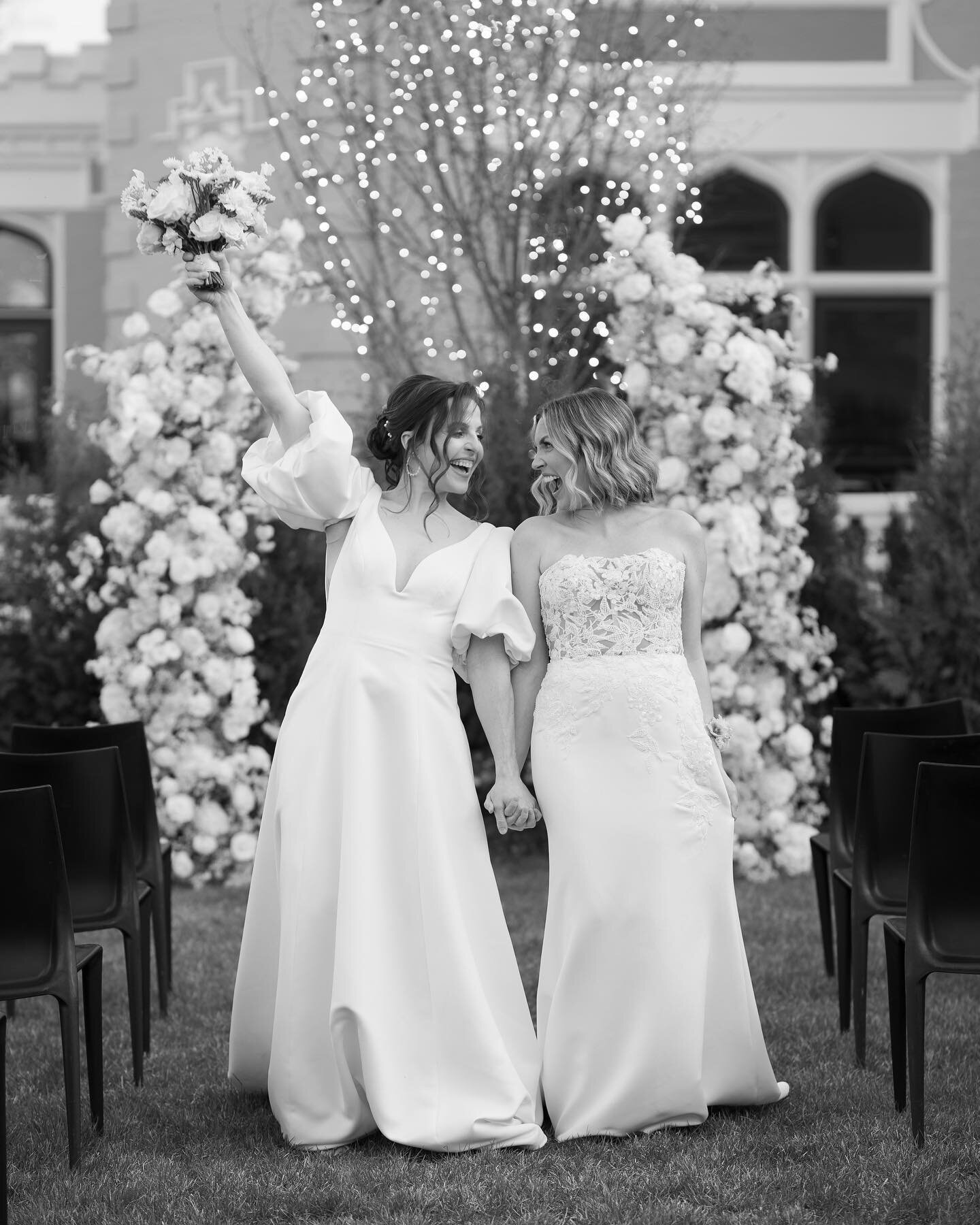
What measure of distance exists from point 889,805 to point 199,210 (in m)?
2.66

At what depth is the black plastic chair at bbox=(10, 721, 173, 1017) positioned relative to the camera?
540 cm

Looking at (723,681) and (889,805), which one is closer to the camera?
(889,805)

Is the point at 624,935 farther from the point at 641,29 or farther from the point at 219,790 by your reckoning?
the point at 641,29

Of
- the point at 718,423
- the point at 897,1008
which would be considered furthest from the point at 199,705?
the point at 897,1008

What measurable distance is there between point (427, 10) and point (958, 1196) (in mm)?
7149

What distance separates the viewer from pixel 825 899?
5.87 meters

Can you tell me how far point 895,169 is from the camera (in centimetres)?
1076

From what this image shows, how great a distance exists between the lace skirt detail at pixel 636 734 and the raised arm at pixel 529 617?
0.08m

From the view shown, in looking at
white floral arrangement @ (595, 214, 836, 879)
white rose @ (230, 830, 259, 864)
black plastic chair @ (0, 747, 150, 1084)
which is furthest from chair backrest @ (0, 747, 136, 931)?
white floral arrangement @ (595, 214, 836, 879)

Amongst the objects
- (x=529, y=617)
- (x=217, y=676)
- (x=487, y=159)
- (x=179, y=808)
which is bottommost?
(x=179, y=808)

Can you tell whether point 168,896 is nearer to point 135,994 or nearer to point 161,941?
point 161,941

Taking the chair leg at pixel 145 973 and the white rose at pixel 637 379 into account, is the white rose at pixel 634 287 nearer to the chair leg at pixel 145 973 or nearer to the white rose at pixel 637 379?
the white rose at pixel 637 379

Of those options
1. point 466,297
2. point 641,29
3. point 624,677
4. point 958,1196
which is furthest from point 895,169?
point 958,1196

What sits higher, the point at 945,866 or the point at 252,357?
the point at 252,357
